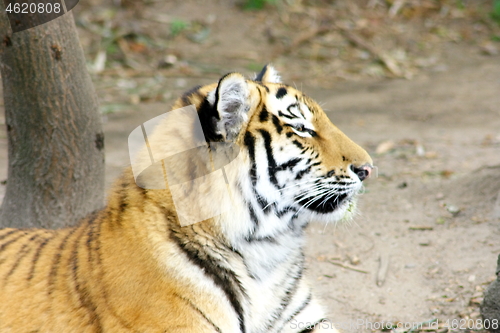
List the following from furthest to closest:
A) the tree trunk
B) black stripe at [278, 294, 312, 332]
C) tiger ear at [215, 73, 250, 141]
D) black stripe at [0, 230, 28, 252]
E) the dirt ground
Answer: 1. the dirt ground
2. the tree trunk
3. black stripe at [0, 230, 28, 252]
4. black stripe at [278, 294, 312, 332]
5. tiger ear at [215, 73, 250, 141]

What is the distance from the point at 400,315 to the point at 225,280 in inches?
49.0

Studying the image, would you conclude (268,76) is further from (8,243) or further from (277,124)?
(8,243)

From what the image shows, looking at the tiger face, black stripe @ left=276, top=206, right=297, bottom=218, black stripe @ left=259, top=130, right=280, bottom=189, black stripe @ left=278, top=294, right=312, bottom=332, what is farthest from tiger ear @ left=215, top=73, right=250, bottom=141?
black stripe @ left=278, top=294, right=312, bottom=332

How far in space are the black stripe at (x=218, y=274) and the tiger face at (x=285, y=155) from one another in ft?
0.77

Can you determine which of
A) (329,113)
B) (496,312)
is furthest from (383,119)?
(496,312)

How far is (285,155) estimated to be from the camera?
93.6 inches

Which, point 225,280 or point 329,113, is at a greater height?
point 225,280

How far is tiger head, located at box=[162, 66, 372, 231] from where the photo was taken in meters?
2.28

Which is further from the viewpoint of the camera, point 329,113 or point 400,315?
point 329,113

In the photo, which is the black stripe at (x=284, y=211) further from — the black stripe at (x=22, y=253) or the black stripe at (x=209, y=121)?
the black stripe at (x=22, y=253)

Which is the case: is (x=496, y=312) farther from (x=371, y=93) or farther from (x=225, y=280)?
(x=371, y=93)

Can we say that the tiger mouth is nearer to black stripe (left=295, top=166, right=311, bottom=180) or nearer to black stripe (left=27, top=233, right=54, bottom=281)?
black stripe (left=295, top=166, right=311, bottom=180)

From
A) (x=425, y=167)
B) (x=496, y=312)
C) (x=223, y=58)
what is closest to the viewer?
(x=496, y=312)

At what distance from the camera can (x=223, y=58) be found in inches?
349
